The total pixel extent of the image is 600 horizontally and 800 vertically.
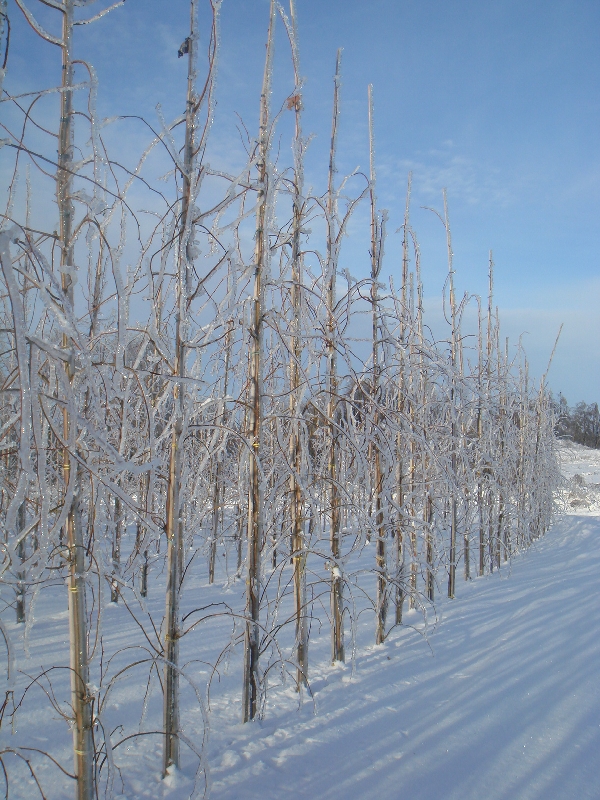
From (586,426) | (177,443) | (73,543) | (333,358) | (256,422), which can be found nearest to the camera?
(73,543)

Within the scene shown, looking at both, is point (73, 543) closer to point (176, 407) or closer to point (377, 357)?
point (176, 407)

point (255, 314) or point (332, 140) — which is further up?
point (332, 140)

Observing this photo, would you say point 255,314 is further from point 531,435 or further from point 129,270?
point 531,435

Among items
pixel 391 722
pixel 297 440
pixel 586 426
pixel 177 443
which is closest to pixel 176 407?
pixel 177 443

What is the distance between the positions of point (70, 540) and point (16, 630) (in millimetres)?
4534

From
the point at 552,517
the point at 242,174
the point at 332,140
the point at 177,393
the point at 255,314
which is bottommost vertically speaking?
the point at 552,517

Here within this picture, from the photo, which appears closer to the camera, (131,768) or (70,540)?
(70,540)

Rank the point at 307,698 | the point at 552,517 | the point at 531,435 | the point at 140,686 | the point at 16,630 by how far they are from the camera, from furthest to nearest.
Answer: the point at 552,517
the point at 531,435
the point at 16,630
the point at 140,686
the point at 307,698

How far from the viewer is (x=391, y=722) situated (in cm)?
320

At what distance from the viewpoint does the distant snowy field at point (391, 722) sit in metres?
2.56

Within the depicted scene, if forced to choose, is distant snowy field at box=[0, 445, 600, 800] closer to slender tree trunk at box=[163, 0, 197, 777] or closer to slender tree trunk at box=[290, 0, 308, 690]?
slender tree trunk at box=[163, 0, 197, 777]

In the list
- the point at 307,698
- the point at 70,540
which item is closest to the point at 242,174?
the point at 70,540

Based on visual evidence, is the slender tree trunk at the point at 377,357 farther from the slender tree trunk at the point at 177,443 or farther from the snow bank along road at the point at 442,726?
the slender tree trunk at the point at 177,443

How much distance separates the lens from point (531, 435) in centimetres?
1303
